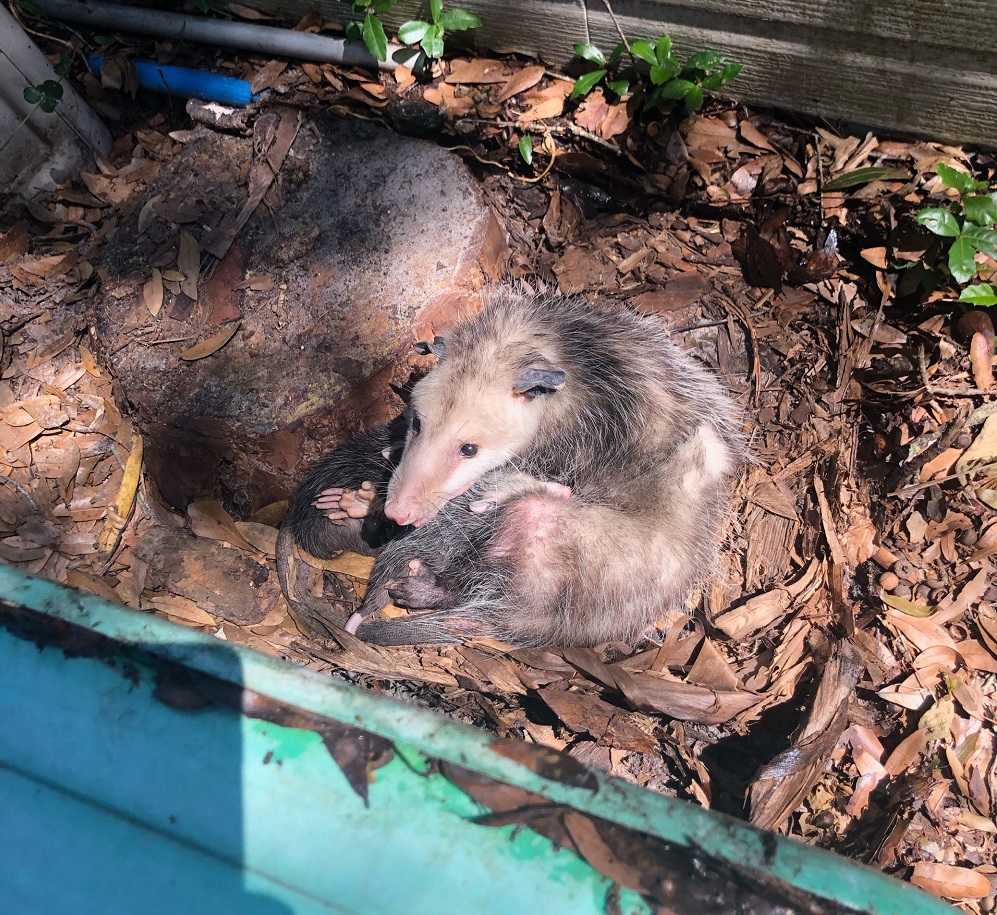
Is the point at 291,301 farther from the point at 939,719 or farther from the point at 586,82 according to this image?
the point at 939,719

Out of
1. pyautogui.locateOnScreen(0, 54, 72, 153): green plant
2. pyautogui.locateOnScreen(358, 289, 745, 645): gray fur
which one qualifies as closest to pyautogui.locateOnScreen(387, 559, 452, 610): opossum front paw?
pyautogui.locateOnScreen(358, 289, 745, 645): gray fur

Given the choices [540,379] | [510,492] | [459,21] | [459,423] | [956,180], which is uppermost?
[459,21]

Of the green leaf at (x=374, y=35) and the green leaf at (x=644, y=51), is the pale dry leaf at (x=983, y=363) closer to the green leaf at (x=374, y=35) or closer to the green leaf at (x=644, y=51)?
the green leaf at (x=644, y=51)

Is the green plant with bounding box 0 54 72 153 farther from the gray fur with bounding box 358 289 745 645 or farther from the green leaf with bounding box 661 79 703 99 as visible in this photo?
the green leaf with bounding box 661 79 703 99

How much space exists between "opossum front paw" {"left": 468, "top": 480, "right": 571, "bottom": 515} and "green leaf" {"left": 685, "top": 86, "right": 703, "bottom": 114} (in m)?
1.18

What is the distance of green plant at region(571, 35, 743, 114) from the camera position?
2.00 meters

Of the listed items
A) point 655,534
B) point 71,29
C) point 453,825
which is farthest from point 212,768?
point 71,29

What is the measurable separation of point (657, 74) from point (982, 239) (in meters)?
0.97

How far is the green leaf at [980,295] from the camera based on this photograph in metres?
1.79

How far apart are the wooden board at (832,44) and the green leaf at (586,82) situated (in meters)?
0.10

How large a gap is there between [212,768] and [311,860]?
0.53ft

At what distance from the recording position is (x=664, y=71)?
2018 millimetres

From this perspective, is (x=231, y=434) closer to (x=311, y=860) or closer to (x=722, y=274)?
(x=311, y=860)

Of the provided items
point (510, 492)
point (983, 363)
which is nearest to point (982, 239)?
point (983, 363)
